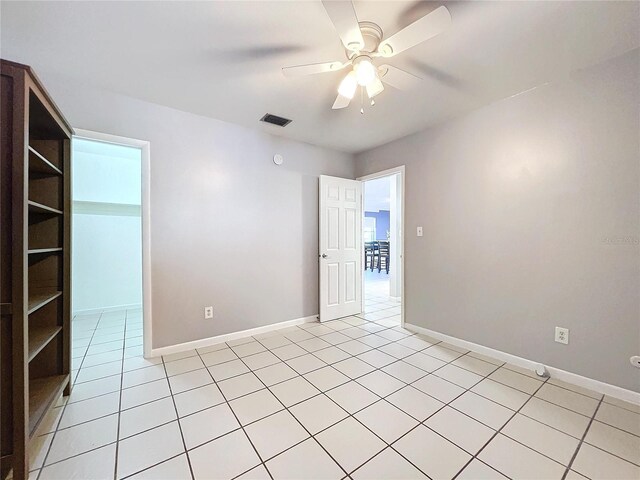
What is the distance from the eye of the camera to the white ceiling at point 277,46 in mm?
1457

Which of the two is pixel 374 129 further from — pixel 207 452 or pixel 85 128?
pixel 207 452

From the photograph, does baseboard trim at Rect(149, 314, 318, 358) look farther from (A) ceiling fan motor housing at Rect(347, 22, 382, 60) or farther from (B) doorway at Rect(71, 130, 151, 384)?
(A) ceiling fan motor housing at Rect(347, 22, 382, 60)

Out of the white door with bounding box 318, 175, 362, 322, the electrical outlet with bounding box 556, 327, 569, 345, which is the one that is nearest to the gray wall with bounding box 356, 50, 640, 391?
the electrical outlet with bounding box 556, 327, 569, 345

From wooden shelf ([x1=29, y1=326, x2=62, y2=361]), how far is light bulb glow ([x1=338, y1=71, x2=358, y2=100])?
2379 millimetres

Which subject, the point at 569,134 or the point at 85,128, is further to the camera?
the point at 85,128

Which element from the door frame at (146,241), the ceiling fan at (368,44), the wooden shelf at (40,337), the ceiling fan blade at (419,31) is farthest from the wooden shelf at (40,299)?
the ceiling fan blade at (419,31)

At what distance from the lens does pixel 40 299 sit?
5.22 feet

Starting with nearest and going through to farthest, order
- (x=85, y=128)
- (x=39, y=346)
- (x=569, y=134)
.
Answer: (x=39, y=346) → (x=569, y=134) → (x=85, y=128)

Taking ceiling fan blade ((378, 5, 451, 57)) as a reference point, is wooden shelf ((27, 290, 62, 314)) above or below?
below

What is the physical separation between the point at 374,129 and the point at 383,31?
1.48 m

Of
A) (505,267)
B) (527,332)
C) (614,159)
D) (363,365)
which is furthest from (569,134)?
(363,365)

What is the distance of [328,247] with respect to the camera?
359 cm

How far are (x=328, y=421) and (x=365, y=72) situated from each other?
2.17 metres

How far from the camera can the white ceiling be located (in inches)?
57.4
